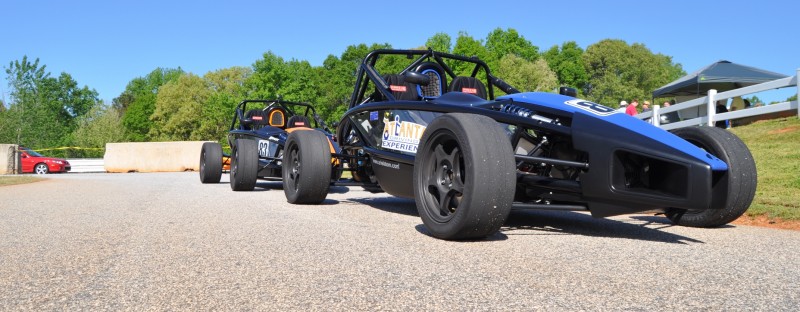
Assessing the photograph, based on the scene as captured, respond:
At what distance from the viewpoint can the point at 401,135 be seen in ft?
19.2

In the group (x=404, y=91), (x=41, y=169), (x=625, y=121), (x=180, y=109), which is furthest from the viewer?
(x=180, y=109)

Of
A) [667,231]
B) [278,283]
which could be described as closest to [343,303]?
[278,283]

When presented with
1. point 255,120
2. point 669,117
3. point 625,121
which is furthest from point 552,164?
point 669,117

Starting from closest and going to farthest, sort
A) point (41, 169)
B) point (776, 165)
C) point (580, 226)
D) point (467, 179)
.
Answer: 1. point (467, 179)
2. point (580, 226)
3. point (776, 165)
4. point (41, 169)

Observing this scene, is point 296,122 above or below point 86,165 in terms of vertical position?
above

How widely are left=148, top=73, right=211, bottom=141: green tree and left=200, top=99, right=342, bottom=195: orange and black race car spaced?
6034 cm

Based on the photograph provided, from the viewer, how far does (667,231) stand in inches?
189

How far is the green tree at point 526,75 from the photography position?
5019 centimetres

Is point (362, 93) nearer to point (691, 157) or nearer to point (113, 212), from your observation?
point (113, 212)

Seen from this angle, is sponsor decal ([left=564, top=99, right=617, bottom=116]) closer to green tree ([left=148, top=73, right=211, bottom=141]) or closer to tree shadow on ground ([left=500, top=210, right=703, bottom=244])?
tree shadow on ground ([left=500, top=210, right=703, bottom=244])

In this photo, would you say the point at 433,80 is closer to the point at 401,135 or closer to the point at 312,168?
the point at 401,135

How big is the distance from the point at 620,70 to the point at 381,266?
66.8 m

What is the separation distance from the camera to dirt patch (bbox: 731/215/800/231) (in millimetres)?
5366

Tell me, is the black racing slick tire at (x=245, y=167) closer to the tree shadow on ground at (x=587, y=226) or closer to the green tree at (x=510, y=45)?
the tree shadow on ground at (x=587, y=226)
